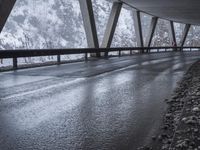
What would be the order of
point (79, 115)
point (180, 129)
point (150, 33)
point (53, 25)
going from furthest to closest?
point (53, 25)
point (150, 33)
point (79, 115)
point (180, 129)

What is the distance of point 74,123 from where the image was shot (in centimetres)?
534

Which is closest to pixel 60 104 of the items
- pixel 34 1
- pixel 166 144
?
pixel 166 144

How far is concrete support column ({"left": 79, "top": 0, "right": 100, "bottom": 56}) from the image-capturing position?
85.3ft

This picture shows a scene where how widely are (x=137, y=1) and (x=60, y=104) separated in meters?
26.1

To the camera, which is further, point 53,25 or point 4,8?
point 53,25

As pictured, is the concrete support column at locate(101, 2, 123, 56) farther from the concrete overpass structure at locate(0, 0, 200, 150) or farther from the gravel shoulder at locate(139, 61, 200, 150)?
the gravel shoulder at locate(139, 61, 200, 150)

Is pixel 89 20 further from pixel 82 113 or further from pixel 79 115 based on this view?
pixel 79 115

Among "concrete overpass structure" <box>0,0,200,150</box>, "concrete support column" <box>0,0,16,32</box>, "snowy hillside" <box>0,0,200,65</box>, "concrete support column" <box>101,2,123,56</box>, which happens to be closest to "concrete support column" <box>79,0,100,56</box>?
"concrete support column" <box>101,2,123,56</box>

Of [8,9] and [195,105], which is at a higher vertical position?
[8,9]

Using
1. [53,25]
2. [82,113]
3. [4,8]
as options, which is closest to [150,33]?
[4,8]

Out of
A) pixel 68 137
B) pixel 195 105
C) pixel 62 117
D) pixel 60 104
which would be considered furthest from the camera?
pixel 60 104

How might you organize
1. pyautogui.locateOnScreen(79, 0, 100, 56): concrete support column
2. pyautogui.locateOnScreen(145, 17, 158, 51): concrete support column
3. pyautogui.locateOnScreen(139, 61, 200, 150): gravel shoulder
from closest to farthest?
pyautogui.locateOnScreen(139, 61, 200, 150): gravel shoulder → pyautogui.locateOnScreen(79, 0, 100, 56): concrete support column → pyautogui.locateOnScreen(145, 17, 158, 51): concrete support column

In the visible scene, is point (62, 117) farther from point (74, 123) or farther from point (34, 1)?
point (34, 1)

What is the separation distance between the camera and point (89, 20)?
26312 millimetres
